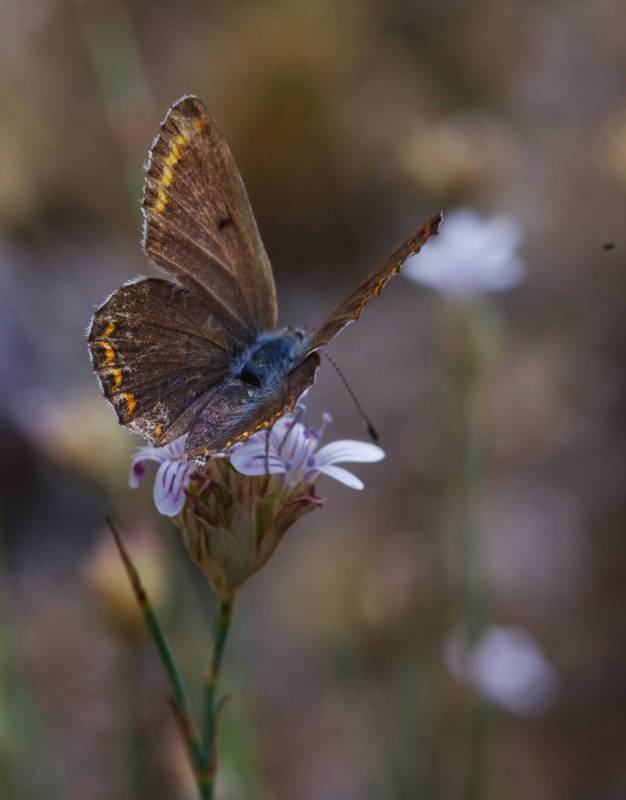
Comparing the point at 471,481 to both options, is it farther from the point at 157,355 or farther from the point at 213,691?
the point at 213,691

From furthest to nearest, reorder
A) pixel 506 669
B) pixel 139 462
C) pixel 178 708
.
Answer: pixel 506 669, pixel 139 462, pixel 178 708

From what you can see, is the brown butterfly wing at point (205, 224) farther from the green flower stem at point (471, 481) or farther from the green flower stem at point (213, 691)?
the green flower stem at point (471, 481)

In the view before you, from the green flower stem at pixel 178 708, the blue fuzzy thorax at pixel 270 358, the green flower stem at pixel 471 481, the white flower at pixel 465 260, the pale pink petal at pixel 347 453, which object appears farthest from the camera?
the white flower at pixel 465 260

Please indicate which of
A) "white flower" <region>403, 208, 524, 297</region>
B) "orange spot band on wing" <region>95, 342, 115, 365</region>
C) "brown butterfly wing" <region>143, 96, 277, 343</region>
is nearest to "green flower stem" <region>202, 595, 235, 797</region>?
"orange spot band on wing" <region>95, 342, 115, 365</region>

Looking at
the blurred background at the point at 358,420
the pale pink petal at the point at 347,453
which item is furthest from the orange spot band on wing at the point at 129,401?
the blurred background at the point at 358,420

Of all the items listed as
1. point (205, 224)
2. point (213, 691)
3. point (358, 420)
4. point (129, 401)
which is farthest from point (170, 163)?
point (358, 420)

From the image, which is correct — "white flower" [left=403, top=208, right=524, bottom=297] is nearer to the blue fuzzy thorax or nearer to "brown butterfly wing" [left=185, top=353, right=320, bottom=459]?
the blue fuzzy thorax

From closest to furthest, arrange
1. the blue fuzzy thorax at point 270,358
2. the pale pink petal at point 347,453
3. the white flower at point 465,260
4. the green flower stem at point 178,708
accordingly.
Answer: the green flower stem at point 178,708 → the pale pink petal at point 347,453 → the blue fuzzy thorax at point 270,358 → the white flower at point 465,260

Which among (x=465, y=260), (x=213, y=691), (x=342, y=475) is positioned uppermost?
(x=465, y=260)
